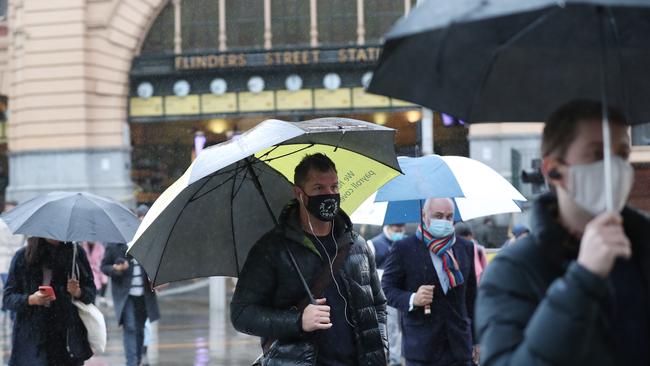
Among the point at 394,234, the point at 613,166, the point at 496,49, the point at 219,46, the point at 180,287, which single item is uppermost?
the point at 219,46

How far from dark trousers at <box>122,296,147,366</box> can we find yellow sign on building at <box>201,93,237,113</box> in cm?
2017

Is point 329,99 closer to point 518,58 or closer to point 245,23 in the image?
point 245,23

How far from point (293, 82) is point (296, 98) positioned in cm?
48

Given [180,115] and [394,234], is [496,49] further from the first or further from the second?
[180,115]

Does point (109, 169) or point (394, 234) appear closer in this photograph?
point (394, 234)

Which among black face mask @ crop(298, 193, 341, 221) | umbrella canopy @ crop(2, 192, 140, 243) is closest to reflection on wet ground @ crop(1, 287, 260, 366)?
umbrella canopy @ crop(2, 192, 140, 243)

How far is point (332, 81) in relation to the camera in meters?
32.2

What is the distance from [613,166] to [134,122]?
103ft

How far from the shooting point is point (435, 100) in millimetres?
3369

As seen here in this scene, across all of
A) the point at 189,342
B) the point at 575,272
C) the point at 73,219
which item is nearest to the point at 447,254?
the point at 73,219

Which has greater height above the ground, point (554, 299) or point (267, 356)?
point (554, 299)

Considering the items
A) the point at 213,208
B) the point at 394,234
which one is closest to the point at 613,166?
the point at 213,208

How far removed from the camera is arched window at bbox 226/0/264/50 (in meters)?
32.8

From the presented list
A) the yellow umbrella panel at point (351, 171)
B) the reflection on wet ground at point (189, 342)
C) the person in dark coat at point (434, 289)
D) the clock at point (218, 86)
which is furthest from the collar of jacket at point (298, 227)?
the clock at point (218, 86)
